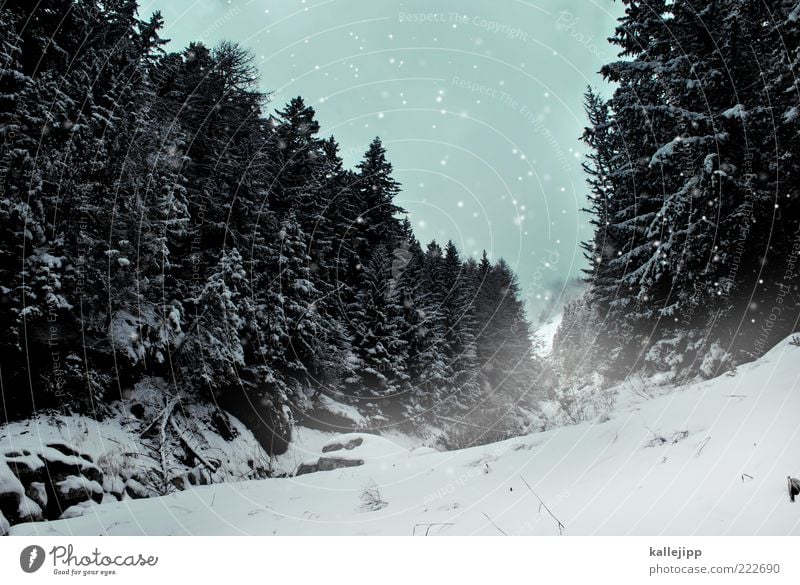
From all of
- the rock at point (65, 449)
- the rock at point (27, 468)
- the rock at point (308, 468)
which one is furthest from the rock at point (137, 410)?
the rock at point (27, 468)

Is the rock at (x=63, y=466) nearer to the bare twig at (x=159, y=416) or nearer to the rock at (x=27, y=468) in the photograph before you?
the rock at (x=27, y=468)

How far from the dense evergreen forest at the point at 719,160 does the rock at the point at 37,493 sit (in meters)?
13.5

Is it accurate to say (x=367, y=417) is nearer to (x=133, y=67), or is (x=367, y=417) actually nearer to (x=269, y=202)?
(x=269, y=202)

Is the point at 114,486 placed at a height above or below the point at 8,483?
below

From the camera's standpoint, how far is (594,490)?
2455 millimetres

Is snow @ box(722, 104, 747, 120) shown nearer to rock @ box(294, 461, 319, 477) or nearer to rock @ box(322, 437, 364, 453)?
rock @ box(322, 437, 364, 453)

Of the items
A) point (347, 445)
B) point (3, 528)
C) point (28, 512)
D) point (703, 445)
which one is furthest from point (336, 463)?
point (703, 445)

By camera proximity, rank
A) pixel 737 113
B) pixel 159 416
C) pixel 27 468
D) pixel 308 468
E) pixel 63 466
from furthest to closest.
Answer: pixel 159 416 < pixel 308 468 < pixel 737 113 < pixel 63 466 < pixel 27 468

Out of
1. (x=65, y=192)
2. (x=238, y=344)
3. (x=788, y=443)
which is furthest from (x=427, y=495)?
(x=238, y=344)

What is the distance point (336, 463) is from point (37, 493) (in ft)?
16.0

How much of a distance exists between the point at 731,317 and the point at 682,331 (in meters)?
1.89

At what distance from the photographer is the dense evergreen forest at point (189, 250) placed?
809 cm

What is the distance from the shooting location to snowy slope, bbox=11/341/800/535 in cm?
211

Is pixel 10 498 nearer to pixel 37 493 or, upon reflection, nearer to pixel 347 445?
pixel 37 493
